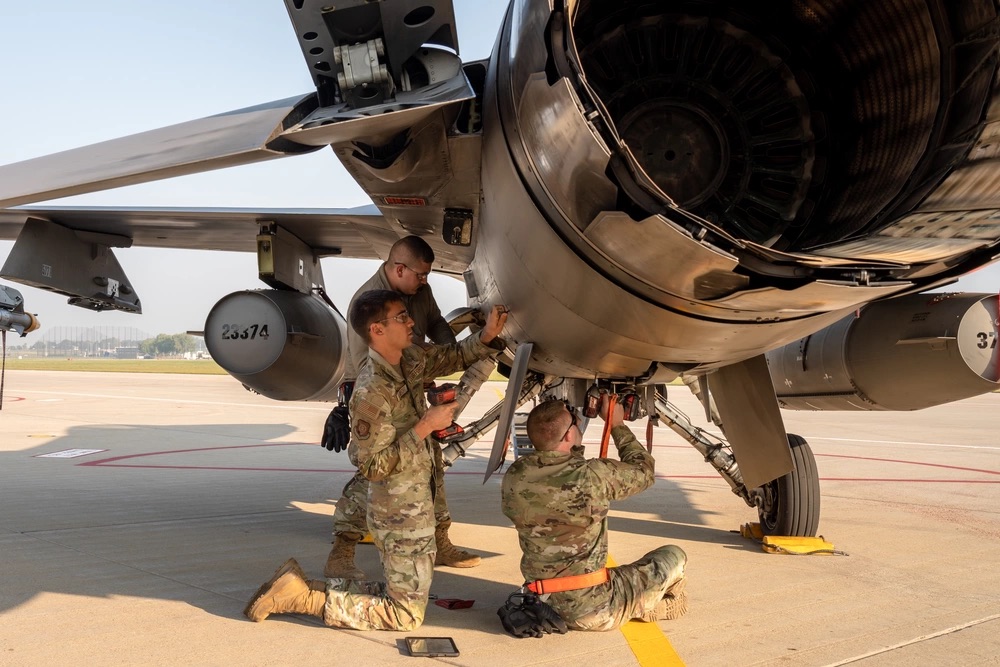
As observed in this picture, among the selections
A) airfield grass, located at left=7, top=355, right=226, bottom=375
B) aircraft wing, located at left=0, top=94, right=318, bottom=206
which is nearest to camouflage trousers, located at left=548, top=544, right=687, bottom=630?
aircraft wing, located at left=0, top=94, right=318, bottom=206

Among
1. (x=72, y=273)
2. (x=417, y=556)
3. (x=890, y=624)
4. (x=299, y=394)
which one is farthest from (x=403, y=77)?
(x=72, y=273)

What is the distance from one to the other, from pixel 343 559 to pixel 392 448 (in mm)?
1161

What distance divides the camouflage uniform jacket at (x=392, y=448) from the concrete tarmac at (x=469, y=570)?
500 millimetres

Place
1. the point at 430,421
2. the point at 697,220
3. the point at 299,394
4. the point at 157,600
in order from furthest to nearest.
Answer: the point at 299,394 < the point at 157,600 < the point at 430,421 < the point at 697,220

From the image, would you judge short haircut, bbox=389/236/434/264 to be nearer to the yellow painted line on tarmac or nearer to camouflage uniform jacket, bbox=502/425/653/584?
camouflage uniform jacket, bbox=502/425/653/584

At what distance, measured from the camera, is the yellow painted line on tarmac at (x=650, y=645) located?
9.91 feet

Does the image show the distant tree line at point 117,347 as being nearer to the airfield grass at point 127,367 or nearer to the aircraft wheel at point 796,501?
the airfield grass at point 127,367

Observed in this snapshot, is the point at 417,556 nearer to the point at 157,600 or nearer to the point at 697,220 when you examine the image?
the point at 157,600

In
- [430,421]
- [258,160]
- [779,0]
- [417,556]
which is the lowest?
[417,556]

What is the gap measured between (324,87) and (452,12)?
605 millimetres

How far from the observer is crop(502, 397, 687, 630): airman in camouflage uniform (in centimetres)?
340

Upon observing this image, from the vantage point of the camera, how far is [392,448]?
138 inches

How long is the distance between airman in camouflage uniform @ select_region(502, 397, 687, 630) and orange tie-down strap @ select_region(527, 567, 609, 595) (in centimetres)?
2

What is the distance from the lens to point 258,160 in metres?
3.28
